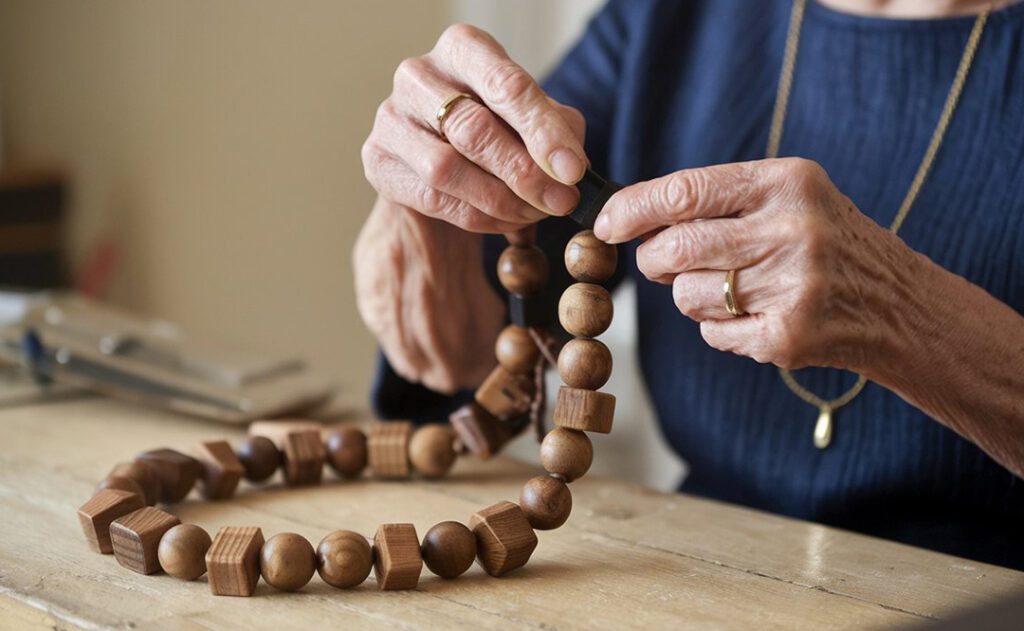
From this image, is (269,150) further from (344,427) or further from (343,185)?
(344,427)

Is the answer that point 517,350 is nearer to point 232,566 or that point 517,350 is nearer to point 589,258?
point 589,258

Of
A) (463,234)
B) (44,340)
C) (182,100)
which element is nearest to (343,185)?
(182,100)

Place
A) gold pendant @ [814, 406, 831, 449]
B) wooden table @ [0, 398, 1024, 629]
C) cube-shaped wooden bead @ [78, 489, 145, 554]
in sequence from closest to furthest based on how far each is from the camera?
wooden table @ [0, 398, 1024, 629] < cube-shaped wooden bead @ [78, 489, 145, 554] < gold pendant @ [814, 406, 831, 449]

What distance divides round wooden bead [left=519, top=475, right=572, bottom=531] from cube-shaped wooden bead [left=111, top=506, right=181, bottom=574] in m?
0.27

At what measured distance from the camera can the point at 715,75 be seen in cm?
134

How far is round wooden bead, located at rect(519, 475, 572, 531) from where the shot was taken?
2.80 ft

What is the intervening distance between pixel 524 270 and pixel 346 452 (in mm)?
263

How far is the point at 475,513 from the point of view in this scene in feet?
2.83

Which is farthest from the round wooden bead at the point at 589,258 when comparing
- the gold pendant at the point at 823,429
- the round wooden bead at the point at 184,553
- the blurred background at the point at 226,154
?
the blurred background at the point at 226,154

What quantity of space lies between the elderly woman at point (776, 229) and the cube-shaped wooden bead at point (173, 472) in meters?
0.28

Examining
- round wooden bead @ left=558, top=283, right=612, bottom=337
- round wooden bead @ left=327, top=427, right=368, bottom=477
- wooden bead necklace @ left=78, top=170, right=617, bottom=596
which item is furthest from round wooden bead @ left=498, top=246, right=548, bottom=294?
round wooden bead @ left=327, top=427, right=368, bottom=477

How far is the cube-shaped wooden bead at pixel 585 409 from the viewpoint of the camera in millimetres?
832

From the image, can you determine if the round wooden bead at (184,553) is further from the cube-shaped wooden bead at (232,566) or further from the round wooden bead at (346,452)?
the round wooden bead at (346,452)

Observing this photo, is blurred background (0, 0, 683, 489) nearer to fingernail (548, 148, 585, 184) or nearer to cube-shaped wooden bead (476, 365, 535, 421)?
cube-shaped wooden bead (476, 365, 535, 421)
